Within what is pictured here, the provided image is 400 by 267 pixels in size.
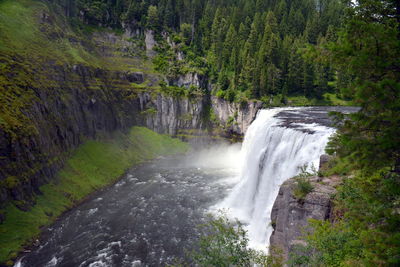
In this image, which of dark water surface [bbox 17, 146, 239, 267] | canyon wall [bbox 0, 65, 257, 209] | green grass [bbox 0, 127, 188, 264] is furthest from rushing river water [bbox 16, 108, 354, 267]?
canyon wall [bbox 0, 65, 257, 209]

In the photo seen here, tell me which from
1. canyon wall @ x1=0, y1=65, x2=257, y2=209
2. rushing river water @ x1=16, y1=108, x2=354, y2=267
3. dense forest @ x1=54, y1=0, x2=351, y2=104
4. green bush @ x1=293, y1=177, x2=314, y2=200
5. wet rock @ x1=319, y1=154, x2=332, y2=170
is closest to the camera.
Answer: green bush @ x1=293, y1=177, x2=314, y2=200

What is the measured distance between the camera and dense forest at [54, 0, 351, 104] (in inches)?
2815

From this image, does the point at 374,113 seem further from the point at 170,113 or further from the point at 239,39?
the point at 239,39

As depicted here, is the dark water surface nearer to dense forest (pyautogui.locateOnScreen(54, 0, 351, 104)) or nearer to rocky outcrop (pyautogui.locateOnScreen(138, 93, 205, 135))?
rocky outcrop (pyautogui.locateOnScreen(138, 93, 205, 135))

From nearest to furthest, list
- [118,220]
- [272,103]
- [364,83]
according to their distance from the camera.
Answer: [364,83] < [118,220] < [272,103]

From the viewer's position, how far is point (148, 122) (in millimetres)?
76250

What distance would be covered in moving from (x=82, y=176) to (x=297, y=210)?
3699 cm

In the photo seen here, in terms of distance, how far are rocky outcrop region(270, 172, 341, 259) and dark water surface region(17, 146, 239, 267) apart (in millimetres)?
11385

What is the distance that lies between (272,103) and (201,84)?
2332cm

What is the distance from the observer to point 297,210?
68.6 ft

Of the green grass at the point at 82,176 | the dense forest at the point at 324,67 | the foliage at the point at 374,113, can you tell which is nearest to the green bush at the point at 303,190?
the dense forest at the point at 324,67

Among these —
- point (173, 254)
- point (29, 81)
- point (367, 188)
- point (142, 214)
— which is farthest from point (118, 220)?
point (367, 188)

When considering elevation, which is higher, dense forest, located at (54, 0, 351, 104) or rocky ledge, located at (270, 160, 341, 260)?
dense forest, located at (54, 0, 351, 104)

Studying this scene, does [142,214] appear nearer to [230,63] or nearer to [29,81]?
[29,81]
